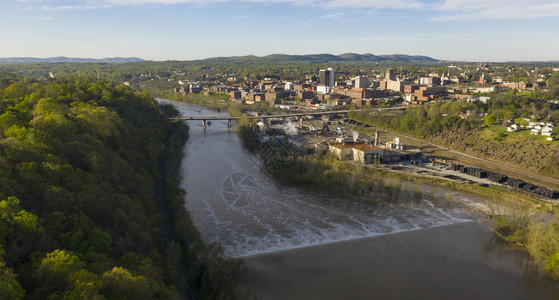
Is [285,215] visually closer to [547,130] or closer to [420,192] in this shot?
[420,192]

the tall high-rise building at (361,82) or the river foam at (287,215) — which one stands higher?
the tall high-rise building at (361,82)

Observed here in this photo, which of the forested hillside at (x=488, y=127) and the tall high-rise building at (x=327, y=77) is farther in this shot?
the tall high-rise building at (x=327, y=77)

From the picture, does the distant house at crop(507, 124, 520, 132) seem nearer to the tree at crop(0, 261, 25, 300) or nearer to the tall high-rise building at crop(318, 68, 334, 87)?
the tree at crop(0, 261, 25, 300)

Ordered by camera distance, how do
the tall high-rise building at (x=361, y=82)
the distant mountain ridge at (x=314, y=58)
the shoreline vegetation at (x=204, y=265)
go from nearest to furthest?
the shoreline vegetation at (x=204, y=265)
the tall high-rise building at (x=361, y=82)
the distant mountain ridge at (x=314, y=58)

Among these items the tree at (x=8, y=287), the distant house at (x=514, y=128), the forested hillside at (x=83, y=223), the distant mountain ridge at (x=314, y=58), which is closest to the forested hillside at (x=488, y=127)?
the distant house at (x=514, y=128)

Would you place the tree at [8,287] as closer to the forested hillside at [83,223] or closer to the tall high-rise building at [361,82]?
the forested hillside at [83,223]

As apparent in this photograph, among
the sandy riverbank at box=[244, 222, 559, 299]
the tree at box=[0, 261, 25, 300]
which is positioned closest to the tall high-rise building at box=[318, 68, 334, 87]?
the sandy riverbank at box=[244, 222, 559, 299]

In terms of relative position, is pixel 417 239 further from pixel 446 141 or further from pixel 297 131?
pixel 297 131
